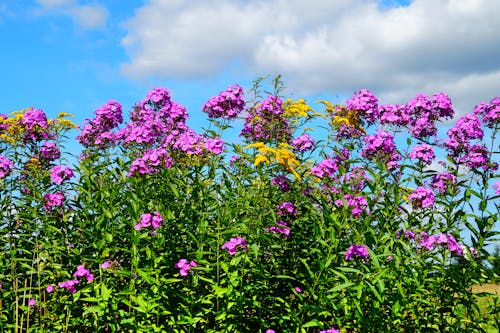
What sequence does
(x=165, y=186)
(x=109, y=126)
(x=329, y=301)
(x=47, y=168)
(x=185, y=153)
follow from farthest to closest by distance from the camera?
1. (x=109, y=126)
2. (x=47, y=168)
3. (x=185, y=153)
4. (x=165, y=186)
5. (x=329, y=301)

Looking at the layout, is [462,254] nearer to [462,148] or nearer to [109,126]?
[462,148]

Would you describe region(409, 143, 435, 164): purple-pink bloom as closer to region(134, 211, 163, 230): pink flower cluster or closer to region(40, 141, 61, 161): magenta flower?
region(134, 211, 163, 230): pink flower cluster

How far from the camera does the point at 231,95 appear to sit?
21.9ft

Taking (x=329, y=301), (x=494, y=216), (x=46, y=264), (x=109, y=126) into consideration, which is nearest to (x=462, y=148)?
(x=494, y=216)

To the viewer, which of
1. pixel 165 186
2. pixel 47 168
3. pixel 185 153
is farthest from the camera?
pixel 47 168

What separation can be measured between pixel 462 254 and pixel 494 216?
0.51 meters

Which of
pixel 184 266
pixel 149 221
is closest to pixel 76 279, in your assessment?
pixel 149 221

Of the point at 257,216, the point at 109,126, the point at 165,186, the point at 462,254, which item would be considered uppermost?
the point at 109,126

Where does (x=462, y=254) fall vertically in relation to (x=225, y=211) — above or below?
below

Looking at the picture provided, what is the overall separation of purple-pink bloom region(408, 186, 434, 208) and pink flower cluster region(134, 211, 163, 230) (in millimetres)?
2537

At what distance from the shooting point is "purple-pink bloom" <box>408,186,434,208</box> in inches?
231

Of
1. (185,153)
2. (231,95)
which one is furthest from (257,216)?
(231,95)

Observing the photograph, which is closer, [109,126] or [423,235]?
[423,235]

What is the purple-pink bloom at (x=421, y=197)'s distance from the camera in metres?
5.87
